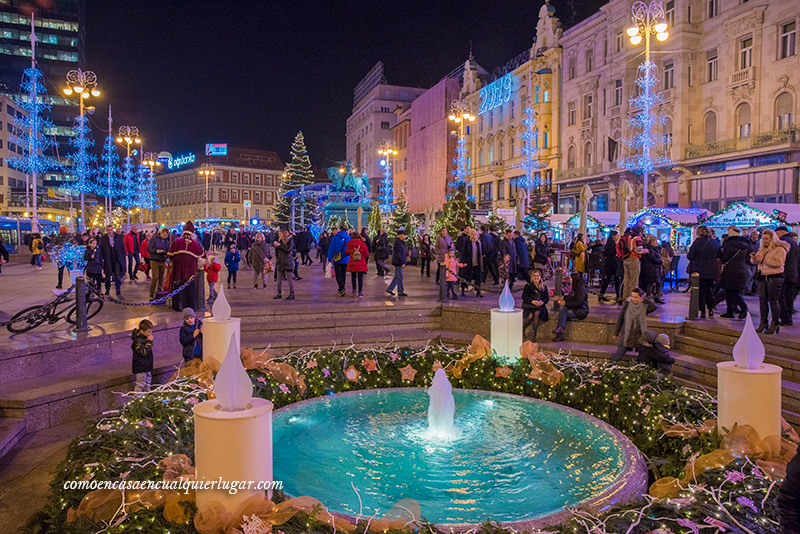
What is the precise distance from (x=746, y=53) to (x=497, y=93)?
956 inches

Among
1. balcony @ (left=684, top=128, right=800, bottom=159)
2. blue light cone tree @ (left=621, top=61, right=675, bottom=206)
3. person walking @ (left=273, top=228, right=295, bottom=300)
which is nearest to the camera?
person walking @ (left=273, top=228, right=295, bottom=300)

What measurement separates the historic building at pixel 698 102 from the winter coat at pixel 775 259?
2069 cm

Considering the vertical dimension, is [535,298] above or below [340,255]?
below

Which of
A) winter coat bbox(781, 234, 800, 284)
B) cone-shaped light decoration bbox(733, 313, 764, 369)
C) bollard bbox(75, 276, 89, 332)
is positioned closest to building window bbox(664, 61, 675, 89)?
winter coat bbox(781, 234, 800, 284)

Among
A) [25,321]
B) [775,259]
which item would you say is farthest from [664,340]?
[25,321]

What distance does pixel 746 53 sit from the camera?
2842 centimetres

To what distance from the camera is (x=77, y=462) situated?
14.4 ft

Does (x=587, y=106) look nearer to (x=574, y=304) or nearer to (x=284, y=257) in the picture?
(x=284, y=257)

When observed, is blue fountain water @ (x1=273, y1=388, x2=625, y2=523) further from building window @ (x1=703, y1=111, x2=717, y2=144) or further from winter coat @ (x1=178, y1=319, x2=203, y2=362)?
building window @ (x1=703, y1=111, x2=717, y2=144)

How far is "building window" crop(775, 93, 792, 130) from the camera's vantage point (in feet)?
85.7

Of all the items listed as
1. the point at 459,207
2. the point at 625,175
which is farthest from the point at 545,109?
the point at 459,207

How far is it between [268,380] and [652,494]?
175 inches

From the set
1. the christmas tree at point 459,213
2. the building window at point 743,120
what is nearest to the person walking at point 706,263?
the christmas tree at point 459,213

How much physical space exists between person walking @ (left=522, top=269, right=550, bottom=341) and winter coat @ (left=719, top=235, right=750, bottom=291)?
322cm
